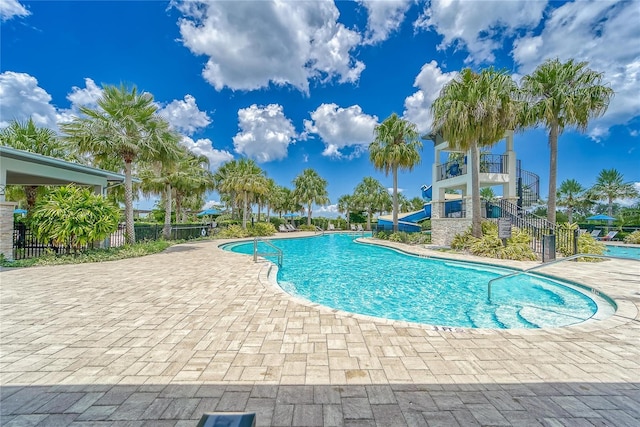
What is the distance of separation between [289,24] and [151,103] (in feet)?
24.2

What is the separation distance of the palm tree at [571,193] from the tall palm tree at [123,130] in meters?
44.9

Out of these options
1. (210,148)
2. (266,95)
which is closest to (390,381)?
(266,95)

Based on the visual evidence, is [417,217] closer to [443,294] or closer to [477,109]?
[477,109]

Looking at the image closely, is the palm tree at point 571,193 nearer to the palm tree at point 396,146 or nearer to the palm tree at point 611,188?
Answer: the palm tree at point 611,188

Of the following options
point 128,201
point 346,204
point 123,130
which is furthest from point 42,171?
point 346,204

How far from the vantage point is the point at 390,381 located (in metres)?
2.42

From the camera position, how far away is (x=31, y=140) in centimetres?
1331

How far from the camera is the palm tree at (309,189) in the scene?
32719mm

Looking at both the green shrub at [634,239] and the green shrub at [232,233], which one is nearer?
the green shrub at [634,239]

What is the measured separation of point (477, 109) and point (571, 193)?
3428 cm

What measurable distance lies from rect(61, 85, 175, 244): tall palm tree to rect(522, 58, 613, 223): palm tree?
60.0 ft

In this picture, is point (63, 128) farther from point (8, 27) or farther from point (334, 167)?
point (334, 167)

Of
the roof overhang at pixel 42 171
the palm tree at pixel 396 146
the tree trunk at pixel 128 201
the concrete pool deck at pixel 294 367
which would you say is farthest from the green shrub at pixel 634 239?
the roof overhang at pixel 42 171

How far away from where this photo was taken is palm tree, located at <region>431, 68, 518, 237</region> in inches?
437
